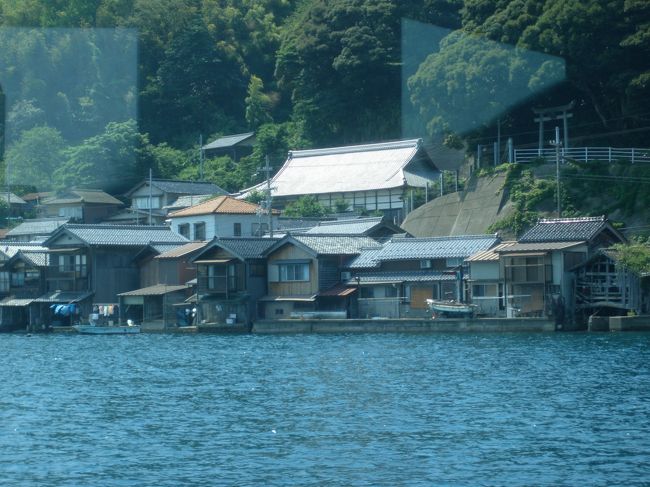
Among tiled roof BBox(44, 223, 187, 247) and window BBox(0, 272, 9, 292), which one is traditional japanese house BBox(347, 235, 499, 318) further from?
window BBox(0, 272, 9, 292)

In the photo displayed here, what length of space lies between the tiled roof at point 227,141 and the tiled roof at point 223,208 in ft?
54.9

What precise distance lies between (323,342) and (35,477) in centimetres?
2978

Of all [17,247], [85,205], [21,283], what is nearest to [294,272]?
[21,283]

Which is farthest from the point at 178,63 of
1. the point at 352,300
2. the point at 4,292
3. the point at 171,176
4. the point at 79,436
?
the point at 79,436

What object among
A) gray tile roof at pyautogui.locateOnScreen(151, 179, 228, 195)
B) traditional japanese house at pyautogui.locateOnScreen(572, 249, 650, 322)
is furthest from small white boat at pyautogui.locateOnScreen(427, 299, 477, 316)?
gray tile roof at pyautogui.locateOnScreen(151, 179, 228, 195)

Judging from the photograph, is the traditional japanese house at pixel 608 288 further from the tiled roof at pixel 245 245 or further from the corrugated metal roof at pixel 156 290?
the corrugated metal roof at pixel 156 290

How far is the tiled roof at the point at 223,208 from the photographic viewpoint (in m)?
74.2

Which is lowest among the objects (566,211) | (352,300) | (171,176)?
(352,300)

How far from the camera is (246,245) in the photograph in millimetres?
64750

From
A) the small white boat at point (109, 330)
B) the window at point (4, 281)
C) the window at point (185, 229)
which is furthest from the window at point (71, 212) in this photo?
the small white boat at point (109, 330)

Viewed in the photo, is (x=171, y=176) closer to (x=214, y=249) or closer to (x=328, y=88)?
(x=328, y=88)

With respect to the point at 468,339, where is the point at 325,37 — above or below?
above

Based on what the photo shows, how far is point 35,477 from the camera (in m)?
24.4

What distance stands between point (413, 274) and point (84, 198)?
3283 centimetres
